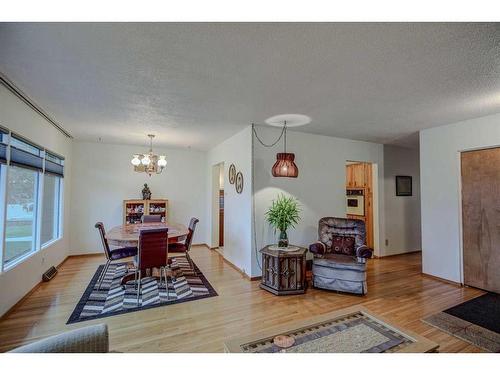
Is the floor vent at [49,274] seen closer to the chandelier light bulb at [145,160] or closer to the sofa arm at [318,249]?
the chandelier light bulb at [145,160]

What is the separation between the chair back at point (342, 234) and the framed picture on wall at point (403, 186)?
238 centimetres

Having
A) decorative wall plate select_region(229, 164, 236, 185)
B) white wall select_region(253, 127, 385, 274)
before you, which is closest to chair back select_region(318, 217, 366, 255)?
white wall select_region(253, 127, 385, 274)

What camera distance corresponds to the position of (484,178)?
3.36 m

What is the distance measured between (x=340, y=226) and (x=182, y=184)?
13.0 ft

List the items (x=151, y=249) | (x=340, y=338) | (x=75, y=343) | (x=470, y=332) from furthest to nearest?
(x=151, y=249)
(x=470, y=332)
(x=340, y=338)
(x=75, y=343)

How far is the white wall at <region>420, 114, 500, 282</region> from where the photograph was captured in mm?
3465

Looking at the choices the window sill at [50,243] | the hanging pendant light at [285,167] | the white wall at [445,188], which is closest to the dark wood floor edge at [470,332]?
the white wall at [445,188]

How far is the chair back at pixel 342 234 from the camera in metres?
3.61

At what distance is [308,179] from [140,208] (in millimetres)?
3764

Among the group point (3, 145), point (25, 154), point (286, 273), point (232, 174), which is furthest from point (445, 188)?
point (25, 154)

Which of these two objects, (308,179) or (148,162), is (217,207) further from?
(308,179)

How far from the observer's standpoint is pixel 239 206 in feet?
14.1
